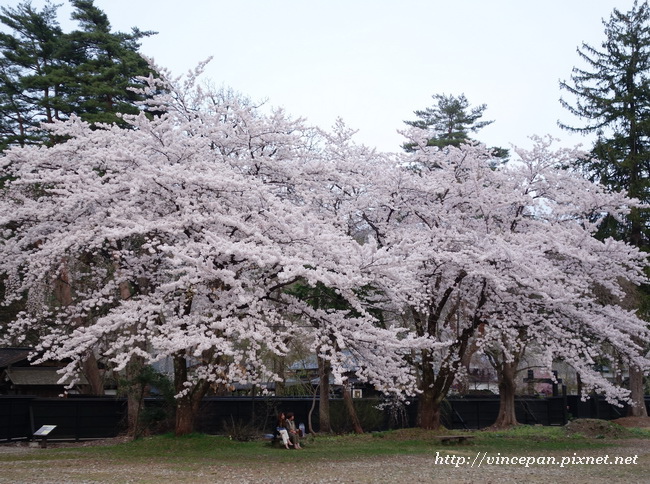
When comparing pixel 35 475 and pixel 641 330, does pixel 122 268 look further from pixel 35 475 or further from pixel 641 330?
pixel 641 330

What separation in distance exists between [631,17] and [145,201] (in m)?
22.5

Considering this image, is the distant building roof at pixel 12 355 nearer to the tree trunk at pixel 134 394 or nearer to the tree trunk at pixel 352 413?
the tree trunk at pixel 134 394

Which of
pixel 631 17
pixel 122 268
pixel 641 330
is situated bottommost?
pixel 641 330

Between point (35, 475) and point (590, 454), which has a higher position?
point (35, 475)

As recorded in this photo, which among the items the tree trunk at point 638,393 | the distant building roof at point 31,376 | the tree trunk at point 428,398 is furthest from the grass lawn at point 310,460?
the tree trunk at point 638,393

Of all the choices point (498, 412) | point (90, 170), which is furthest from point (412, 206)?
point (498, 412)

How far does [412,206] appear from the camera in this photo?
58.8ft

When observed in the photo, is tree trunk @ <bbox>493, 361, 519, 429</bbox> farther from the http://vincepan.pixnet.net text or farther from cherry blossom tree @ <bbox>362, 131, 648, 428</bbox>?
the http://vincepan.pixnet.net text

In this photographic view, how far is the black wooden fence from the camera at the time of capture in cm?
1895

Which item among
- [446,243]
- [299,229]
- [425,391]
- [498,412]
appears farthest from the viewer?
[498,412]

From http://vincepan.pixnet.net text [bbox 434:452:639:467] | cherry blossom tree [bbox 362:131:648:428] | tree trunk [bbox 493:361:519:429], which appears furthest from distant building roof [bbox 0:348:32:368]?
tree trunk [bbox 493:361:519:429]

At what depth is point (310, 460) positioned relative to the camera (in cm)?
1371

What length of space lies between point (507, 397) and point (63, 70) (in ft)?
65.9

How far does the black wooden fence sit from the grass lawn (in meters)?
1.33
